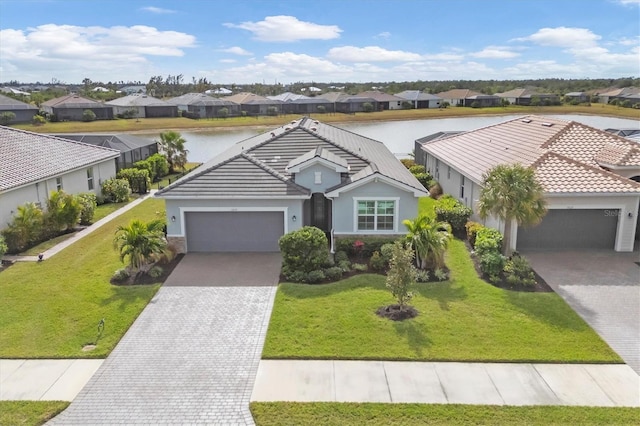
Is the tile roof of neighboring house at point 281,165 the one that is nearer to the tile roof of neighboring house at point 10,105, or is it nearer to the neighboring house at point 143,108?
the tile roof of neighboring house at point 10,105

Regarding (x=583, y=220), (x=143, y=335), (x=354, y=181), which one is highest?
(x=354, y=181)

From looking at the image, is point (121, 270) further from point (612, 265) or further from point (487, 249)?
point (612, 265)

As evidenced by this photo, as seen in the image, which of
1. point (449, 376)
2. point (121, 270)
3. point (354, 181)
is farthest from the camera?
point (354, 181)

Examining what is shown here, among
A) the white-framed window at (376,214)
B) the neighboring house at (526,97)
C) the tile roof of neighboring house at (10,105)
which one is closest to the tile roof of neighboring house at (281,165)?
the white-framed window at (376,214)

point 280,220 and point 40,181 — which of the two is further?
point 40,181

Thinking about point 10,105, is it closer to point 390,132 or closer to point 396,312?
point 390,132

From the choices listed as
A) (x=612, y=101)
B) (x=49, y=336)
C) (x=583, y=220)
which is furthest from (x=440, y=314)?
(x=612, y=101)

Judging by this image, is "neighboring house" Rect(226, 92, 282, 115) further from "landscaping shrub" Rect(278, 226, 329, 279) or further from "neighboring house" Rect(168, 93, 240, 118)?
"landscaping shrub" Rect(278, 226, 329, 279)
